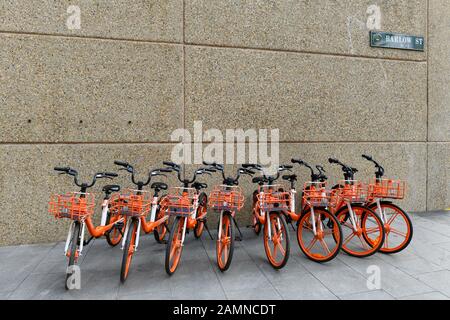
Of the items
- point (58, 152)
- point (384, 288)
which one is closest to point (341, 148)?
point (384, 288)

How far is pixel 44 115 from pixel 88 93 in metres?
0.68

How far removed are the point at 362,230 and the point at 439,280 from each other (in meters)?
0.90

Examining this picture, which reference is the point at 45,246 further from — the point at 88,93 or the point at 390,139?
the point at 390,139

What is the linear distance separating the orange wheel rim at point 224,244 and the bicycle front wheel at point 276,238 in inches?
18.8

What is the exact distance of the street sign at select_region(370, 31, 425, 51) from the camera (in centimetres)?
523

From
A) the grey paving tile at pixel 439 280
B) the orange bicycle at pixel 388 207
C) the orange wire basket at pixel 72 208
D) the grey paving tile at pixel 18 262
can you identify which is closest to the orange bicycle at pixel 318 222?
the orange bicycle at pixel 388 207

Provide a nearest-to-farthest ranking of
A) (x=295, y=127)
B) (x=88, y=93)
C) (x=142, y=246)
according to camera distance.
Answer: (x=142, y=246) → (x=88, y=93) → (x=295, y=127)

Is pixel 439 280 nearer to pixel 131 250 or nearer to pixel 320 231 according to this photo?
pixel 320 231

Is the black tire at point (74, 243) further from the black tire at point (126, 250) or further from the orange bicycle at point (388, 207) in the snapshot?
the orange bicycle at point (388, 207)

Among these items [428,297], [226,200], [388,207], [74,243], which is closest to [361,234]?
[388,207]

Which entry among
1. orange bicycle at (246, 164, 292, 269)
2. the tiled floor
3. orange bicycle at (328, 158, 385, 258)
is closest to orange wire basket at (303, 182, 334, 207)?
orange bicycle at (246, 164, 292, 269)

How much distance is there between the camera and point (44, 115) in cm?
406

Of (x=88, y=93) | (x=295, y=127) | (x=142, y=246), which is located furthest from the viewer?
(x=295, y=127)

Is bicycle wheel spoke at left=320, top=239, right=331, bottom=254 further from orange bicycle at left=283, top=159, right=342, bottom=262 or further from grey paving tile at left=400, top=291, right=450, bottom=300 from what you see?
grey paving tile at left=400, top=291, right=450, bottom=300
